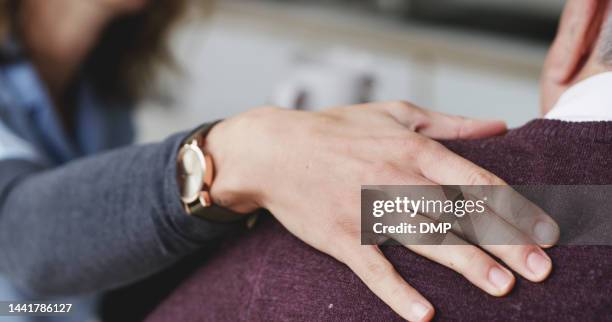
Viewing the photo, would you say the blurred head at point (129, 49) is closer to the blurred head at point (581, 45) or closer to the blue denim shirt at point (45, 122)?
the blue denim shirt at point (45, 122)

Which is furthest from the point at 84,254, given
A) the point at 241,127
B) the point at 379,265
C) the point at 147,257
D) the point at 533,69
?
the point at 533,69

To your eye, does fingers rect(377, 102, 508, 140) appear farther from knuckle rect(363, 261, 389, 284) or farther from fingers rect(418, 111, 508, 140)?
knuckle rect(363, 261, 389, 284)

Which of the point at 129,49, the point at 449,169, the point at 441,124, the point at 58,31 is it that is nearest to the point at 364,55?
the point at 129,49

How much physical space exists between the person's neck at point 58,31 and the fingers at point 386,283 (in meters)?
0.95

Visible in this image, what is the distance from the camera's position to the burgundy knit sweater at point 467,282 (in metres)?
0.44

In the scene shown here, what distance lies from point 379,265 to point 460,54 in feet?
5.16

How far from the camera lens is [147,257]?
630 millimetres

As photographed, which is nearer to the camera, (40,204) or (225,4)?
(40,204)

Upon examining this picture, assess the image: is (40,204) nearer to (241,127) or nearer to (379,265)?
(241,127)

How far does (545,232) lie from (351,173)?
6.4 inches

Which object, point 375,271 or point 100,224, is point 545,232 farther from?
point 100,224

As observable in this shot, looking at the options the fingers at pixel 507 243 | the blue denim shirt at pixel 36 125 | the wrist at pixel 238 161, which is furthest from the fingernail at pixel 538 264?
the blue denim shirt at pixel 36 125

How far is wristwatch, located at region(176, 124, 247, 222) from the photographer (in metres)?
0.58

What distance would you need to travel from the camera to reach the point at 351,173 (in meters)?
0.51
